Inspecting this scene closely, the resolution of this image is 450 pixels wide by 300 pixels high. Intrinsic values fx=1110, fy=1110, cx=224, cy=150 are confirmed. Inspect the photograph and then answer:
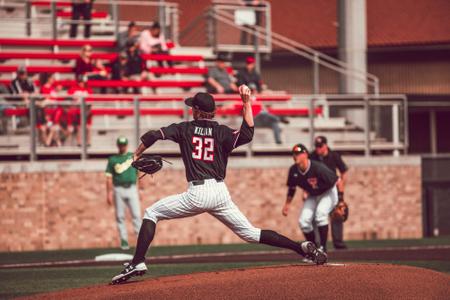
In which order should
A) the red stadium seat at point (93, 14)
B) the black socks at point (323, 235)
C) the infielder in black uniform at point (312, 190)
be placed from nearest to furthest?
the infielder in black uniform at point (312, 190) < the black socks at point (323, 235) < the red stadium seat at point (93, 14)

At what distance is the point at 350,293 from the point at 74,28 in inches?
706

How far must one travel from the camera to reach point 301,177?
1719 cm

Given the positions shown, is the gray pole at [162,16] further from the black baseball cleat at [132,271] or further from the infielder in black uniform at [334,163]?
the black baseball cleat at [132,271]

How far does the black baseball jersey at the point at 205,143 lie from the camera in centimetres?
1190

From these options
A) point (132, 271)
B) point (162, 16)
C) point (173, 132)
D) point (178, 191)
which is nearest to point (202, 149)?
point (173, 132)

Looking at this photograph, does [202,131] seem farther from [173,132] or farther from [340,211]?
[340,211]

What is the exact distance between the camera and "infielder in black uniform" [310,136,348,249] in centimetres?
1909

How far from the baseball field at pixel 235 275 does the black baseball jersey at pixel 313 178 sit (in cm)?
119

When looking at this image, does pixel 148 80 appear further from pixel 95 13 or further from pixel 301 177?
pixel 301 177

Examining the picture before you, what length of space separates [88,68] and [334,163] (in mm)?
7385

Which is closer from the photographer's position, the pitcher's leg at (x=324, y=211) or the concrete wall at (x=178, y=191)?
the pitcher's leg at (x=324, y=211)

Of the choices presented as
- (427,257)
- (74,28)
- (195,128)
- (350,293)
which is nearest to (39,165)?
(74,28)

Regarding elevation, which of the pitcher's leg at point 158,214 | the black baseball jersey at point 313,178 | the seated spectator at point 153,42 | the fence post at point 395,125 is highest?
the seated spectator at point 153,42

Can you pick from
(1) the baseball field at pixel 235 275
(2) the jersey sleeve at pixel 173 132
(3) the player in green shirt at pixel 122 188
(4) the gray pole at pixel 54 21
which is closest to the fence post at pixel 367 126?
(1) the baseball field at pixel 235 275
